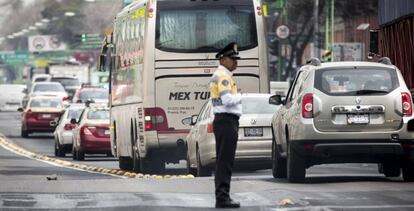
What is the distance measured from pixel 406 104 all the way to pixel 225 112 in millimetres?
4564

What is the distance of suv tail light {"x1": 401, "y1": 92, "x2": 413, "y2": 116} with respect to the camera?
2130 centimetres

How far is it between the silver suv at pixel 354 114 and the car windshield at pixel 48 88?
191 feet

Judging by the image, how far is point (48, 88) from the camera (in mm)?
79812

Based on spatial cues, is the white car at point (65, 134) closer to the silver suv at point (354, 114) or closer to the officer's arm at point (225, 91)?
the silver suv at point (354, 114)

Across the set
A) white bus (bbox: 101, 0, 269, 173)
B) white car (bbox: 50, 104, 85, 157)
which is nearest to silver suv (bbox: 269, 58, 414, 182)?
white bus (bbox: 101, 0, 269, 173)

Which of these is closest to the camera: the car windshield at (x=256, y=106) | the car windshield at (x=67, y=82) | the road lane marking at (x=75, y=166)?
the car windshield at (x=256, y=106)

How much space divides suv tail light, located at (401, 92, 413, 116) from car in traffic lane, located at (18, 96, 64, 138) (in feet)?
129

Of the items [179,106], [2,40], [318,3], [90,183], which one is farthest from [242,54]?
[2,40]

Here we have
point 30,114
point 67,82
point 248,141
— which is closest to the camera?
point 248,141

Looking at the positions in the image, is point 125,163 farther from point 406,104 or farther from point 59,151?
point 406,104

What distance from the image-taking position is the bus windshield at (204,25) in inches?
1211

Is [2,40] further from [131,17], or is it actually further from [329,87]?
[329,87]

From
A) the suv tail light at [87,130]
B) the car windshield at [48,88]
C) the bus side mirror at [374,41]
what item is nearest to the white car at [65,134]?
the suv tail light at [87,130]

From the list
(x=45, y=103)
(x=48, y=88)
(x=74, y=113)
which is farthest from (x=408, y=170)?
(x=48, y=88)
